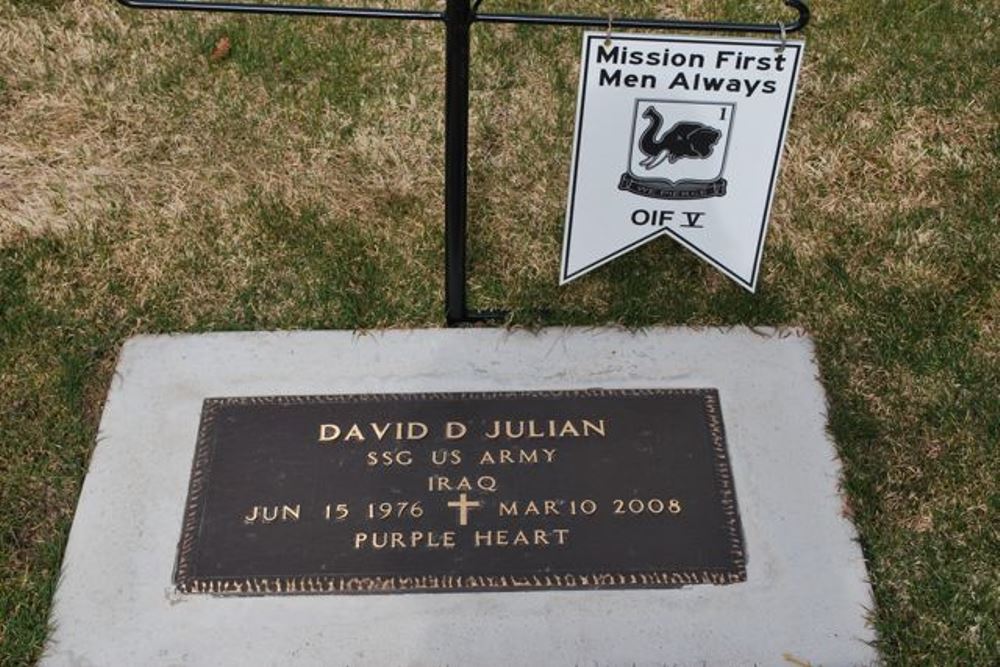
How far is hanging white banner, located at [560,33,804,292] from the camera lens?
8.09ft

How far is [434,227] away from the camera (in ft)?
11.0

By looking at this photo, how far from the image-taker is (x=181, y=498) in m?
2.65

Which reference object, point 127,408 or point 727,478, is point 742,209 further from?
point 127,408

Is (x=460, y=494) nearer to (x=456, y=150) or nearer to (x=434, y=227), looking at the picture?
(x=456, y=150)

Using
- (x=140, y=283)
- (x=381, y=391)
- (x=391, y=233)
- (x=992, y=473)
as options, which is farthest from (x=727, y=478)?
(x=140, y=283)

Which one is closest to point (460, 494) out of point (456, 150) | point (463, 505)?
point (463, 505)

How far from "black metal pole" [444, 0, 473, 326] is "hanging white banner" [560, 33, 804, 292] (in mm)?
281

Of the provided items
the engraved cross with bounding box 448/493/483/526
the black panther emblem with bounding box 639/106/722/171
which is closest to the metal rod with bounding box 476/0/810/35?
the black panther emblem with bounding box 639/106/722/171

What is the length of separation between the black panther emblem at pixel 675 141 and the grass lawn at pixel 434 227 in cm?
54

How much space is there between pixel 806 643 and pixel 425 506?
0.94 m

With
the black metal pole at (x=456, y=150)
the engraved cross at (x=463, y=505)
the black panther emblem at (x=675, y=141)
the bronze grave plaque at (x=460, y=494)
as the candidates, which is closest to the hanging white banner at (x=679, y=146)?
the black panther emblem at (x=675, y=141)

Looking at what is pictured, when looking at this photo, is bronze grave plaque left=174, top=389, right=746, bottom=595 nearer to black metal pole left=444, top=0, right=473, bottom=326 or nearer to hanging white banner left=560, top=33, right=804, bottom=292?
black metal pole left=444, top=0, right=473, bottom=326

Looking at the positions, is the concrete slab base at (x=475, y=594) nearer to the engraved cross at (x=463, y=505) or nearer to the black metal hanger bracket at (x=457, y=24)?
the engraved cross at (x=463, y=505)

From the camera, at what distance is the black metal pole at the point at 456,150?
7.68 ft
